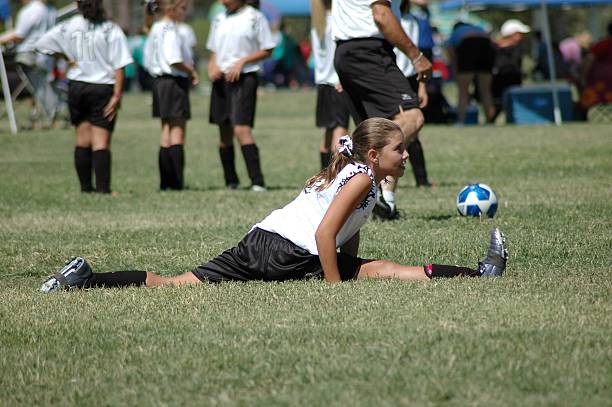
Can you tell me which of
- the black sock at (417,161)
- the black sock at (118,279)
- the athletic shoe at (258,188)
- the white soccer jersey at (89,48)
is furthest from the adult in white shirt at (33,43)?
the black sock at (118,279)

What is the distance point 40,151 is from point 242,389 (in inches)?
546

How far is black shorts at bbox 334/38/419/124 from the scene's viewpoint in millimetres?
8117

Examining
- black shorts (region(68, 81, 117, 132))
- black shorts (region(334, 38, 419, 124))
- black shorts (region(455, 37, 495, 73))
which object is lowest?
black shorts (region(455, 37, 495, 73))

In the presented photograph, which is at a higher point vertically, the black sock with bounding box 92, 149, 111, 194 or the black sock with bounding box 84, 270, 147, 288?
the black sock with bounding box 84, 270, 147, 288

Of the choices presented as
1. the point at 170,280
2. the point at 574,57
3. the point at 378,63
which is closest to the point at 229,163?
the point at 378,63

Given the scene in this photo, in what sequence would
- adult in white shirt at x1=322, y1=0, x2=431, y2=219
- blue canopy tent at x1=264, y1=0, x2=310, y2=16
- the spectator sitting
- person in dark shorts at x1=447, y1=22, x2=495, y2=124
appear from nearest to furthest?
adult in white shirt at x1=322, y1=0, x2=431, y2=219, person in dark shorts at x1=447, y1=22, x2=495, y2=124, the spectator sitting, blue canopy tent at x1=264, y1=0, x2=310, y2=16

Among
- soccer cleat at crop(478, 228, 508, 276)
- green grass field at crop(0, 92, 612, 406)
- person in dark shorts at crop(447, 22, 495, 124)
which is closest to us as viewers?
green grass field at crop(0, 92, 612, 406)

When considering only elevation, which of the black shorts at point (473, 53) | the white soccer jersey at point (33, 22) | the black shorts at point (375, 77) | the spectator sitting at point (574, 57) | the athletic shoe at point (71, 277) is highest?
the black shorts at point (375, 77)

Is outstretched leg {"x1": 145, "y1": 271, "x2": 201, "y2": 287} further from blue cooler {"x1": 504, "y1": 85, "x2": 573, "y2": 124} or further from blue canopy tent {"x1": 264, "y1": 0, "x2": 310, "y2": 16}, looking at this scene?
blue canopy tent {"x1": 264, "y1": 0, "x2": 310, "y2": 16}

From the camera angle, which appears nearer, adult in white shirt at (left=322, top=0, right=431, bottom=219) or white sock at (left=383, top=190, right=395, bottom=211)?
adult in white shirt at (left=322, top=0, right=431, bottom=219)

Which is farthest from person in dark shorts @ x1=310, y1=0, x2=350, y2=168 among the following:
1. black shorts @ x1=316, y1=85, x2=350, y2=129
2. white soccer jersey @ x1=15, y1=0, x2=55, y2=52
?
white soccer jersey @ x1=15, y1=0, x2=55, y2=52

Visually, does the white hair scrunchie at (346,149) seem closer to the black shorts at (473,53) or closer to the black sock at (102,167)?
the black sock at (102,167)

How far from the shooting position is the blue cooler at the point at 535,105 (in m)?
20.8

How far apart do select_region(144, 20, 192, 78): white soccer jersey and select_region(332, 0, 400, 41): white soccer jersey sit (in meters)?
3.52
